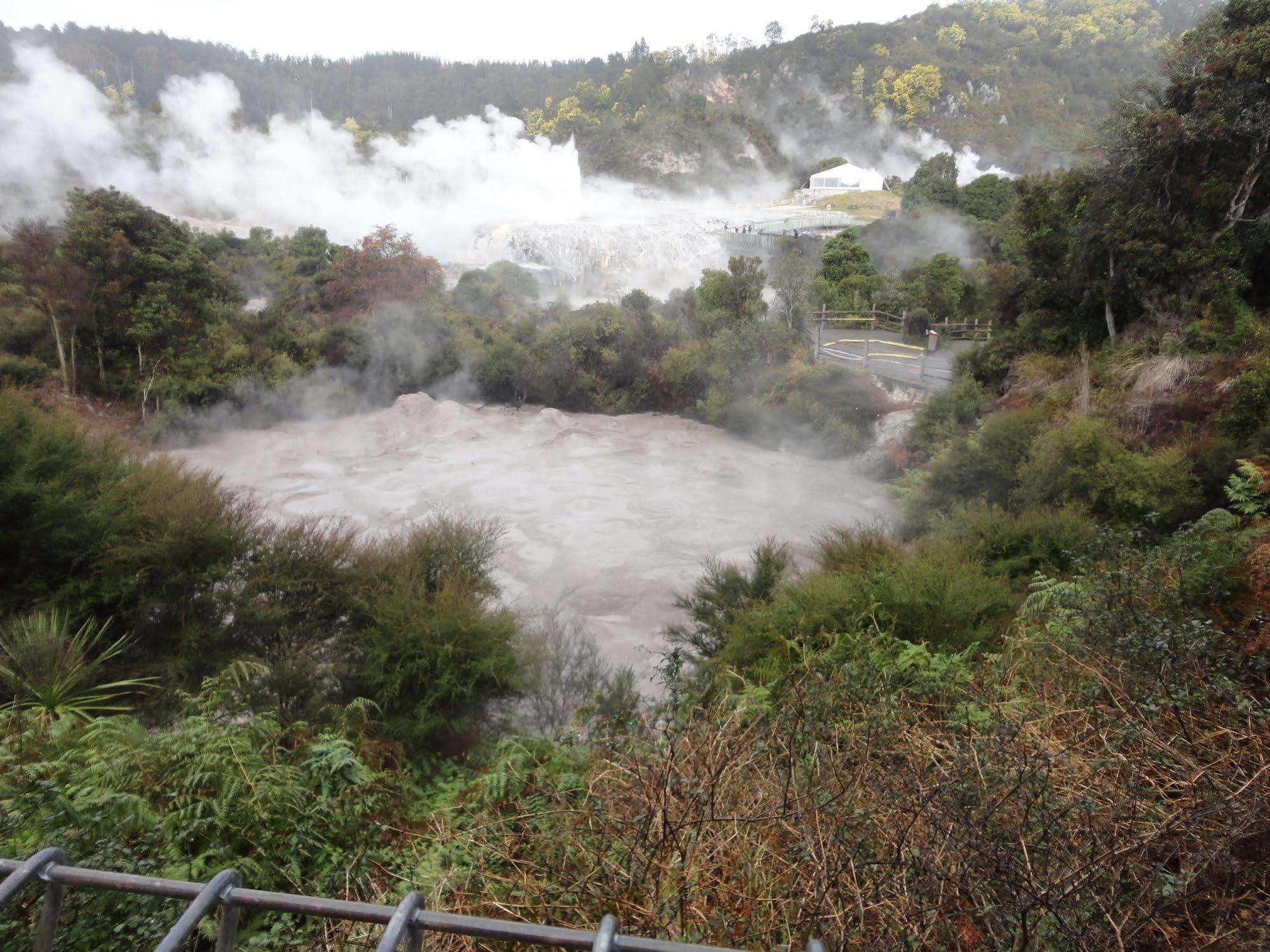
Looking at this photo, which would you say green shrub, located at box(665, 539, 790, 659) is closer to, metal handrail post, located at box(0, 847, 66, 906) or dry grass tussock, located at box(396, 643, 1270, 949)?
dry grass tussock, located at box(396, 643, 1270, 949)

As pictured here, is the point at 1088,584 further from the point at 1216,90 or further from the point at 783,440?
the point at 783,440

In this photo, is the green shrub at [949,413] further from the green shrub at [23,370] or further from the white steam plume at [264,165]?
the white steam plume at [264,165]

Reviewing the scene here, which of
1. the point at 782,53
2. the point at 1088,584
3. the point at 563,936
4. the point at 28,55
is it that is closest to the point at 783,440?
the point at 1088,584

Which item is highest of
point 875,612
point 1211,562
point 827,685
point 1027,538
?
point 1211,562

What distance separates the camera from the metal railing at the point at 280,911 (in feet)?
3.19

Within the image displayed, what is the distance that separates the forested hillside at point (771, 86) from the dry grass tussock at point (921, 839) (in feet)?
163

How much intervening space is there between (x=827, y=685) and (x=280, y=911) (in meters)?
3.71

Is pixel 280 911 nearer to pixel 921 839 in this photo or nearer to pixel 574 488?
pixel 921 839

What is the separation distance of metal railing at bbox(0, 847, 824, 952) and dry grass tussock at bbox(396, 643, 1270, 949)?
1.39m

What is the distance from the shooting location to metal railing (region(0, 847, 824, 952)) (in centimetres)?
97

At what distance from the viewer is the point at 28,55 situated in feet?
110

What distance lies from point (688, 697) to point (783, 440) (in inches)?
575

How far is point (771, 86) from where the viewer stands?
59969mm

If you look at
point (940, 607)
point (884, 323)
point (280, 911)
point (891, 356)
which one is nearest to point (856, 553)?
point (940, 607)
